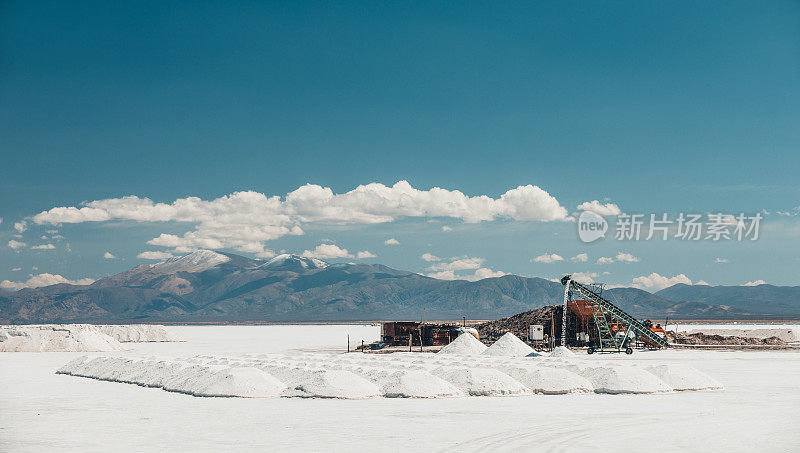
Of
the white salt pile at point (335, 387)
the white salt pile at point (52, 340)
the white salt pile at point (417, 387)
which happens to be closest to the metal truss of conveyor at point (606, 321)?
the white salt pile at point (417, 387)

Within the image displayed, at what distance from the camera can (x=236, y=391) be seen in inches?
1046

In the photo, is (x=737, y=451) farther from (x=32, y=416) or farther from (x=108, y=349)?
(x=108, y=349)

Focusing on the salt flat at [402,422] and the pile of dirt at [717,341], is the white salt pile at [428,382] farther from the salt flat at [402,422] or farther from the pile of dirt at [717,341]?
the pile of dirt at [717,341]

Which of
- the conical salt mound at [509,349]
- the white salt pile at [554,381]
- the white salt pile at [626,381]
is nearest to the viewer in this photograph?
the white salt pile at [626,381]

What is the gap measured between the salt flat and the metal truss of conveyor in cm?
2645

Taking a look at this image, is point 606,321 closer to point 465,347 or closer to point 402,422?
point 465,347

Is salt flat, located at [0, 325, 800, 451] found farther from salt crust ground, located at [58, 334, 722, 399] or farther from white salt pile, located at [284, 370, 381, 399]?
salt crust ground, located at [58, 334, 722, 399]

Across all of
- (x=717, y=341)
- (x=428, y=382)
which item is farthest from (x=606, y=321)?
(x=428, y=382)

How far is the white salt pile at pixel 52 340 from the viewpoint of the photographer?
212ft

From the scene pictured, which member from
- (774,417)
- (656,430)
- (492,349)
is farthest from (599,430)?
(492,349)

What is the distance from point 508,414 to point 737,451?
7.22 metres

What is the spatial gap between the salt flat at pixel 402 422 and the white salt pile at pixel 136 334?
6003 centimetres

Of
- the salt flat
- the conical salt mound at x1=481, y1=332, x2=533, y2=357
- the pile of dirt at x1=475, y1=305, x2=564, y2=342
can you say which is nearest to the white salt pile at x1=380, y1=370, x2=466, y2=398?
the salt flat

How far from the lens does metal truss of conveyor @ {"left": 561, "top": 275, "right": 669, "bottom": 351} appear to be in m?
55.8
